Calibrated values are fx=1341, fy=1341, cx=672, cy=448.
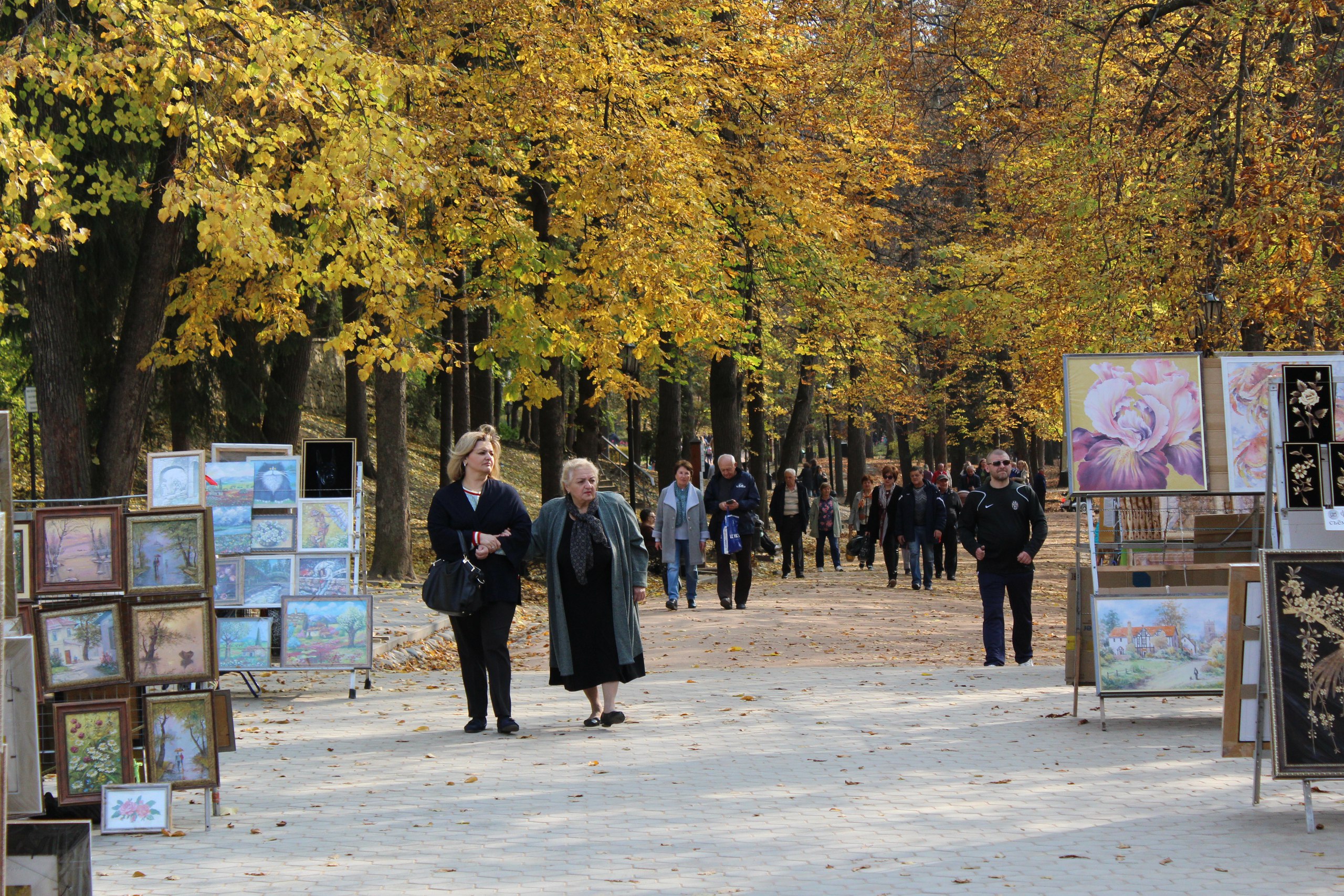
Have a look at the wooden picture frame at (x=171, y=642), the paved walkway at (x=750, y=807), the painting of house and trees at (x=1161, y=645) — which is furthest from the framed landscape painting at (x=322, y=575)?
the painting of house and trees at (x=1161, y=645)

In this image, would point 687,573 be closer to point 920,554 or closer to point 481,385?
point 920,554

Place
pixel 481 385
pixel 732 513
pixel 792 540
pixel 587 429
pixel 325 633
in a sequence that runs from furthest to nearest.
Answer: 1. pixel 481 385
2. pixel 792 540
3. pixel 587 429
4. pixel 732 513
5. pixel 325 633

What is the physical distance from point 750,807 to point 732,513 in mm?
10528

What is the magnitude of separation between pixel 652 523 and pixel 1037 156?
9.72 metres

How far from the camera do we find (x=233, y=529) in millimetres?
11961

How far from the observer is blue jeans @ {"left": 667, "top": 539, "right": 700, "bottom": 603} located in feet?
59.7

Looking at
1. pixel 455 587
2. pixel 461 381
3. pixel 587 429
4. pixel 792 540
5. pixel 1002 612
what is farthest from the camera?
pixel 461 381

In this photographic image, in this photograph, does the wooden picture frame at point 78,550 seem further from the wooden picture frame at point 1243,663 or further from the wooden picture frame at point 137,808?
the wooden picture frame at point 1243,663

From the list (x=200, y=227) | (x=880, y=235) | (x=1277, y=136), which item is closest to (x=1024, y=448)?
(x=880, y=235)

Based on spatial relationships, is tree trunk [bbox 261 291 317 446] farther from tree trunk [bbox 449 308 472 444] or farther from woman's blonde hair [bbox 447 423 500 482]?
woman's blonde hair [bbox 447 423 500 482]

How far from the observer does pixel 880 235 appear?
2627 cm

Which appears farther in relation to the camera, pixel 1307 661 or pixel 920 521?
pixel 920 521

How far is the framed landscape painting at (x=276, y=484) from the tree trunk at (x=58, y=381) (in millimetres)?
3420

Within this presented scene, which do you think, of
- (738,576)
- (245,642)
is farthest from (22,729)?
(738,576)
